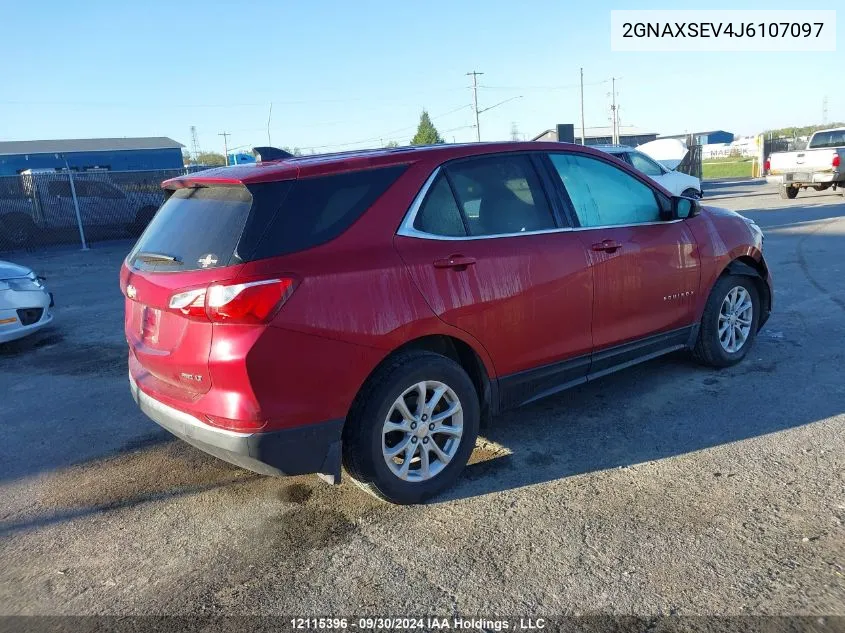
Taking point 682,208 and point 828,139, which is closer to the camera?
point 682,208

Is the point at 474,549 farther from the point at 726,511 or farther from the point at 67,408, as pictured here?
the point at 67,408

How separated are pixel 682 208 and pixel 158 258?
339cm

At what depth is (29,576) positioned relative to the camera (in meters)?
3.04

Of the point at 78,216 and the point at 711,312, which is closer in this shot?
the point at 711,312

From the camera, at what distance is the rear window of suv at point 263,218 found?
3.03 m

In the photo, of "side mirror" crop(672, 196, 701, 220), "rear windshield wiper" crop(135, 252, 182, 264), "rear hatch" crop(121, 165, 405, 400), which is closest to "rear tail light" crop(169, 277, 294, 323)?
"rear hatch" crop(121, 165, 405, 400)

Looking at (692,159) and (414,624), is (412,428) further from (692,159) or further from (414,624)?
(692,159)

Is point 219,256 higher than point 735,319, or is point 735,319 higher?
point 219,256

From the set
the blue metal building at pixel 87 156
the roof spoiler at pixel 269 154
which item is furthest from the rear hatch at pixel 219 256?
the blue metal building at pixel 87 156

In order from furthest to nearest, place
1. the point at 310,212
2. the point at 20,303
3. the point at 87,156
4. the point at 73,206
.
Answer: the point at 87,156 < the point at 73,206 < the point at 20,303 < the point at 310,212

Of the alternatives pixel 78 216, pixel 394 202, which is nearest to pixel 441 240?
pixel 394 202

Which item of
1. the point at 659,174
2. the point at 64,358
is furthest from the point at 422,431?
the point at 659,174

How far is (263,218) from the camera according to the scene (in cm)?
306

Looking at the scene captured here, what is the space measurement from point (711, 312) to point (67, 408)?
495cm
